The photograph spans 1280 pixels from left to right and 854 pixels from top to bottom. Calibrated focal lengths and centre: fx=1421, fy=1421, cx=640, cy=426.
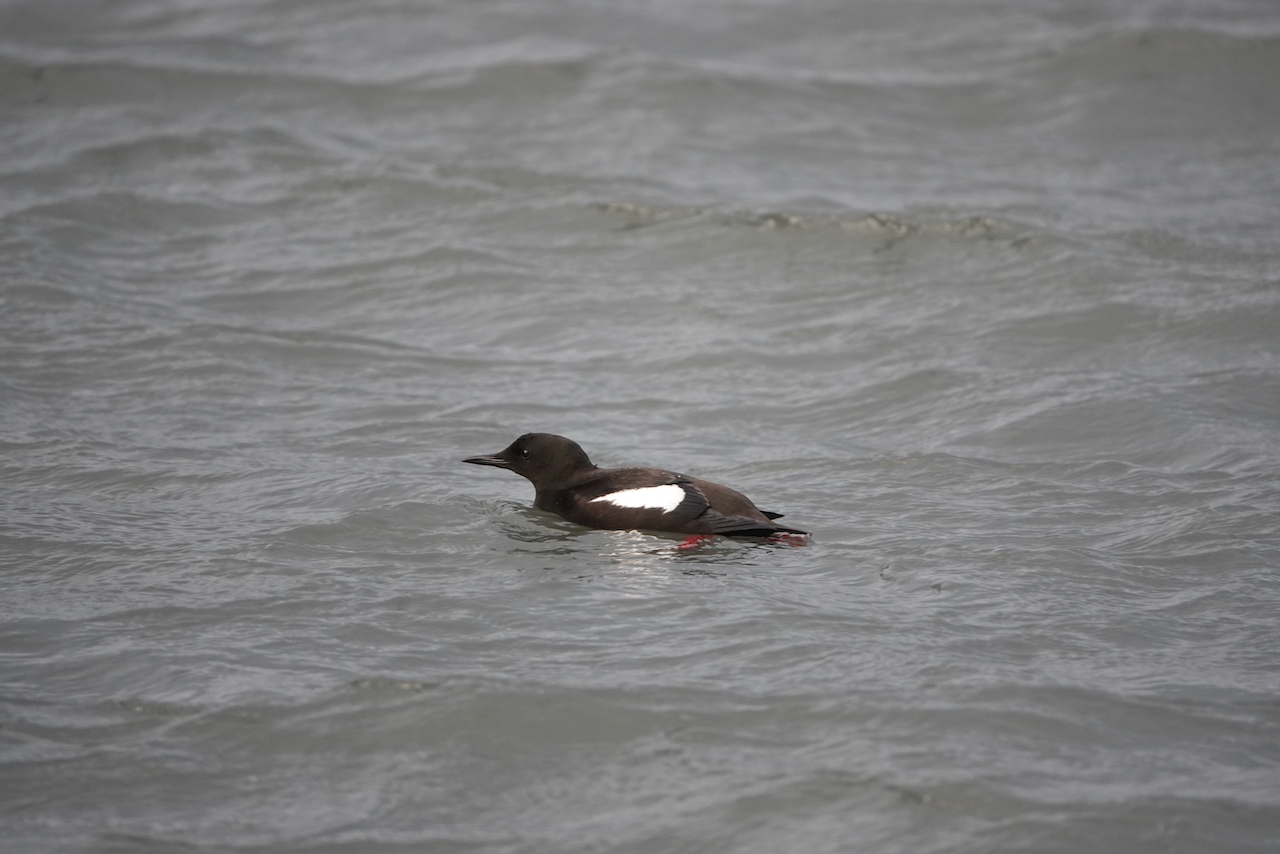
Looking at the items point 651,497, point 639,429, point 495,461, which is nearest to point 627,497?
point 651,497

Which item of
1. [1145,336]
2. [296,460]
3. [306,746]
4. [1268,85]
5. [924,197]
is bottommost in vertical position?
[306,746]

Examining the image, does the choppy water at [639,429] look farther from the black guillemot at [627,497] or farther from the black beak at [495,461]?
the black beak at [495,461]

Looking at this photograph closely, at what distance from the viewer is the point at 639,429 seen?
826 centimetres

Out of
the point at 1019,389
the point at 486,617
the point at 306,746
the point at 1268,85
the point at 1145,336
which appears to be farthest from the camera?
the point at 1268,85

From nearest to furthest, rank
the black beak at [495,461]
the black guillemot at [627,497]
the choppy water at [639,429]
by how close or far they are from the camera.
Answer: the choppy water at [639,429] → the black guillemot at [627,497] → the black beak at [495,461]

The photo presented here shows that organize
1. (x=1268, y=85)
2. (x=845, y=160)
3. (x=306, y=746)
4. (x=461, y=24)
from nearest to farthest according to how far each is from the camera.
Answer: (x=306, y=746), (x=845, y=160), (x=1268, y=85), (x=461, y=24)

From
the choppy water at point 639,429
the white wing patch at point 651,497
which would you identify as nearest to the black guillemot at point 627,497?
the white wing patch at point 651,497

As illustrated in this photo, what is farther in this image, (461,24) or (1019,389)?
(461,24)

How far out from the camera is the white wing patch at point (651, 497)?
6361 millimetres

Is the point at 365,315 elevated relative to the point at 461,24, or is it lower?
lower

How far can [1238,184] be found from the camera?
12812 mm

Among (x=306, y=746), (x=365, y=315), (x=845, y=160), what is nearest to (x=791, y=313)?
(x=365, y=315)

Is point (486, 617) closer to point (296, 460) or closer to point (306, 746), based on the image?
point (306, 746)

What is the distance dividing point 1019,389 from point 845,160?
5.80m
